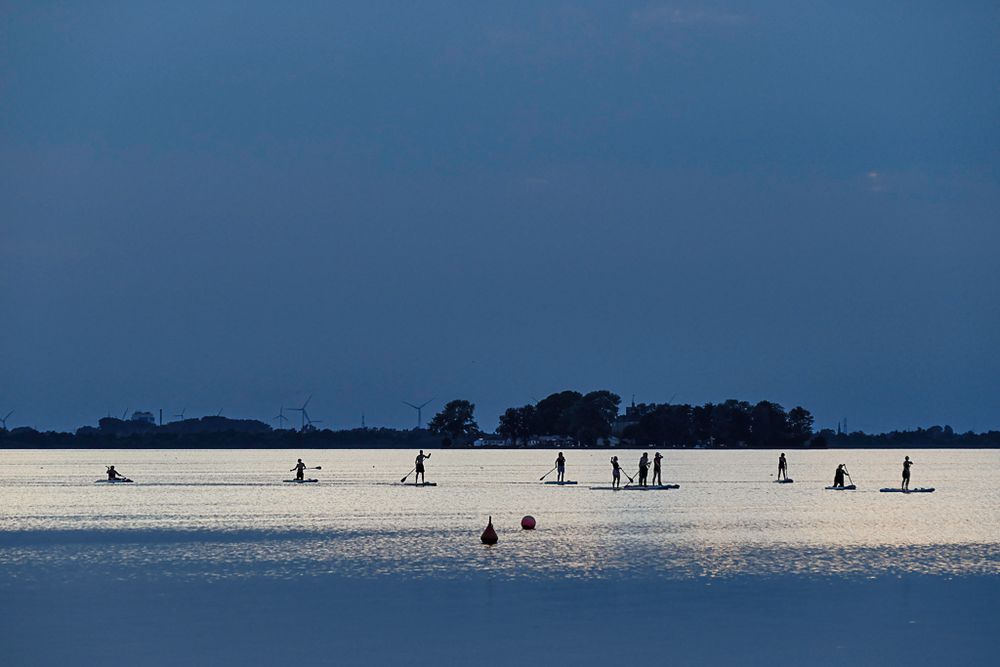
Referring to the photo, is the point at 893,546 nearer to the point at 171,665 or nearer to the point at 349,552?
the point at 349,552

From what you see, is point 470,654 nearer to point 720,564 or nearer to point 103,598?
point 103,598

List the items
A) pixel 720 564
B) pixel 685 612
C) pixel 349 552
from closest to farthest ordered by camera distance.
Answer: pixel 685 612
pixel 720 564
pixel 349 552

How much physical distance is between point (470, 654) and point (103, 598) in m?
7.92

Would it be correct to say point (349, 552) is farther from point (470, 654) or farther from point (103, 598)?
point (470, 654)

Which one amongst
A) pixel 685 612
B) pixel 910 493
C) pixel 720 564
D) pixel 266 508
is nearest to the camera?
pixel 685 612

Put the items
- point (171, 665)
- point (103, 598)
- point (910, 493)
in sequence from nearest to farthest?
point (171, 665) < point (103, 598) < point (910, 493)

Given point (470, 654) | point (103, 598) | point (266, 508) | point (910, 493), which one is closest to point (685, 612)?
point (470, 654)

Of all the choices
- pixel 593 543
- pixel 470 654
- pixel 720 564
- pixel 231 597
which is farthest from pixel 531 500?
pixel 470 654

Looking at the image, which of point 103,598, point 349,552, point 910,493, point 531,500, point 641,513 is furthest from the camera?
point 910,493

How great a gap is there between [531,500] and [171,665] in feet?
118

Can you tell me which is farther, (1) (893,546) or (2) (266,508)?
(2) (266,508)

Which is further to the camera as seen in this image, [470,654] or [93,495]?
[93,495]

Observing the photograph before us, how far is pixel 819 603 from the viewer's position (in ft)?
74.6

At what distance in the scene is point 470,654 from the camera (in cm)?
1823
